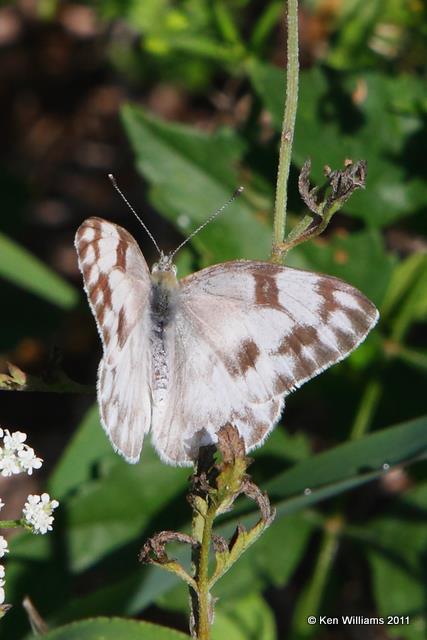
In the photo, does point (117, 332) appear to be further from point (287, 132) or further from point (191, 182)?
point (191, 182)

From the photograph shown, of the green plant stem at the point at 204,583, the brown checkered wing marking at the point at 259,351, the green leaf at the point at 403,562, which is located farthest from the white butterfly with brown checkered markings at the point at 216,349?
the green leaf at the point at 403,562

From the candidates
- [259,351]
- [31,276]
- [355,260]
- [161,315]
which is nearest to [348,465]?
[259,351]

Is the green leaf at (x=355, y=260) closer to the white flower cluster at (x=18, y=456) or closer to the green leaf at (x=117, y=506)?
the green leaf at (x=117, y=506)

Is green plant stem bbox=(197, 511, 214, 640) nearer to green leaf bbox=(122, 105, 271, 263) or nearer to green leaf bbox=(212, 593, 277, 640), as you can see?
green leaf bbox=(212, 593, 277, 640)

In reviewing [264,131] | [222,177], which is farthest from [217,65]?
[222,177]

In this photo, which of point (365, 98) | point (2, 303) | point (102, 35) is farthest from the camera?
point (102, 35)

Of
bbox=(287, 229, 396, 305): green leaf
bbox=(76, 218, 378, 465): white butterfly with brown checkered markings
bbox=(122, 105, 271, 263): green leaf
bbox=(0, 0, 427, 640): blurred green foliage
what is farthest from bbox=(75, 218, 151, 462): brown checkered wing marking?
bbox=(287, 229, 396, 305): green leaf

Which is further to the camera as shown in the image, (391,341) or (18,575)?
(391,341)

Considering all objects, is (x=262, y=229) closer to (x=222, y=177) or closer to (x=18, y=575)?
(x=222, y=177)
